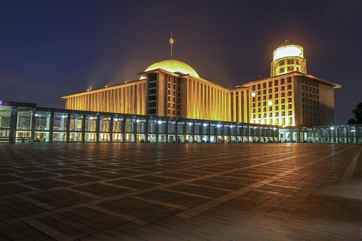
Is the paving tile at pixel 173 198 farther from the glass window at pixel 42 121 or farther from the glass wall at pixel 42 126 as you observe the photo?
the glass window at pixel 42 121

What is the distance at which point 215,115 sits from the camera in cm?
11794

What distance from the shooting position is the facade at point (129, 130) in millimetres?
43781

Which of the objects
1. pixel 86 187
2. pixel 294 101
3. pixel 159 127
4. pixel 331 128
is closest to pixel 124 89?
pixel 159 127

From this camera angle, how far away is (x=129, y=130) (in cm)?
5853

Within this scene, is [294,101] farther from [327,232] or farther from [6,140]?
[327,232]

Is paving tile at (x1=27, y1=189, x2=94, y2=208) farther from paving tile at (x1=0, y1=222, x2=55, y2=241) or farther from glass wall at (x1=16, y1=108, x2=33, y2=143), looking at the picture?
glass wall at (x1=16, y1=108, x2=33, y2=143)

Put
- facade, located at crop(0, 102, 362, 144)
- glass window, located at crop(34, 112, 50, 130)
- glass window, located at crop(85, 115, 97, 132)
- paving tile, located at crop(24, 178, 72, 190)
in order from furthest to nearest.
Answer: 1. glass window, located at crop(85, 115, 97, 132)
2. glass window, located at crop(34, 112, 50, 130)
3. facade, located at crop(0, 102, 362, 144)
4. paving tile, located at crop(24, 178, 72, 190)

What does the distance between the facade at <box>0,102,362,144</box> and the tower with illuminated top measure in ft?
114

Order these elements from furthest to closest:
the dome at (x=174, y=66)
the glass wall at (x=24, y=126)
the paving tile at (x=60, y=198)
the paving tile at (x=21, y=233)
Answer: the dome at (x=174, y=66) < the glass wall at (x=24, y=126) < the paving tile at (x=60, y=198) < the paving tile at (x=21, y=233)

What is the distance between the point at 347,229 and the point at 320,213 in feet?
2.73

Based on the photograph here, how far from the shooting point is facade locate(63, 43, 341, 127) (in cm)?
9819

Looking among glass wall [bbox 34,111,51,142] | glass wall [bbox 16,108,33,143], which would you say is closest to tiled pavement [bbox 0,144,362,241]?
glass wall [bbox 16,108,33,143]

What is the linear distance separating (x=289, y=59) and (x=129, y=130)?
90.9m

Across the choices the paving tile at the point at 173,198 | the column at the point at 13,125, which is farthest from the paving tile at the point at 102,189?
the column at the point at 13,125
